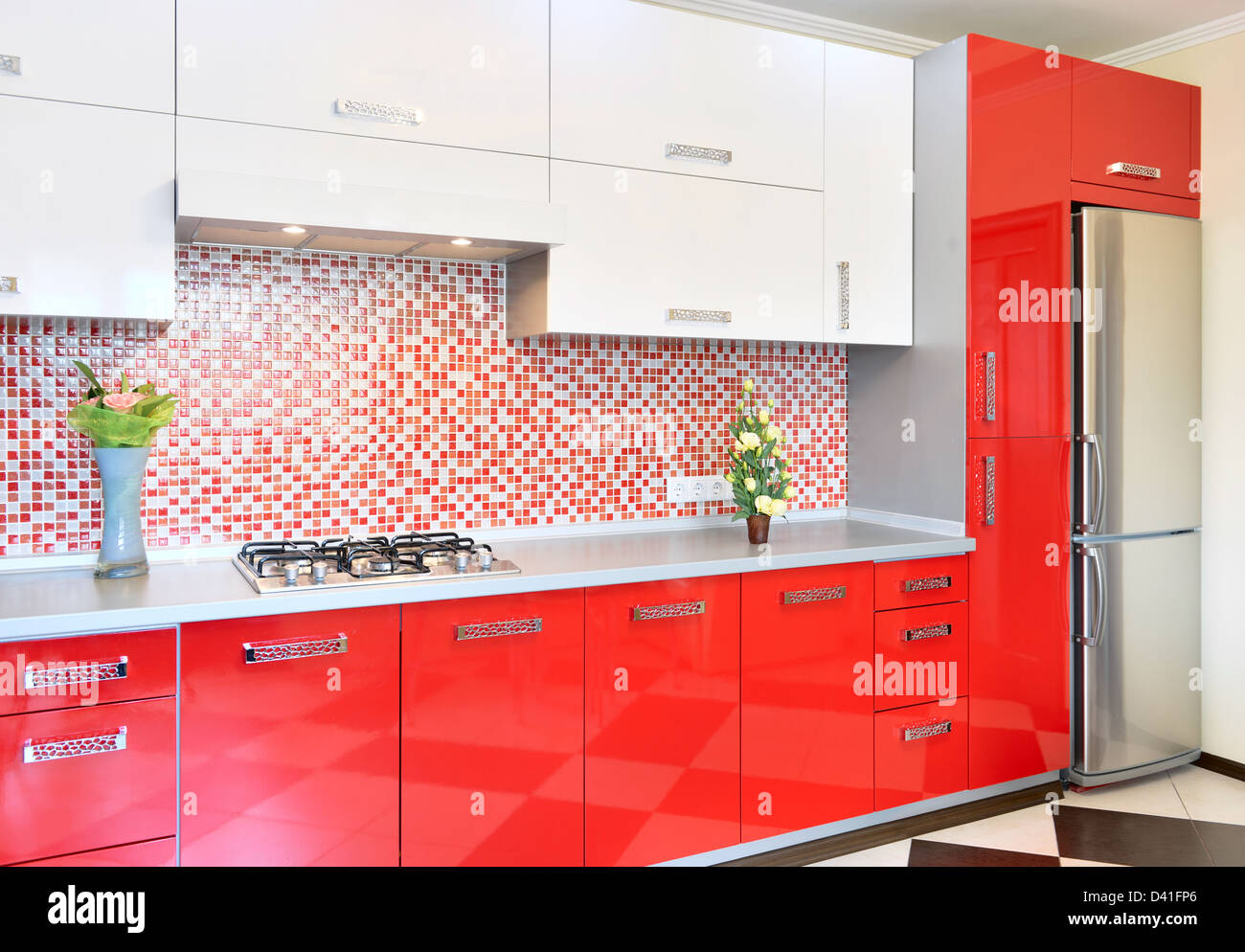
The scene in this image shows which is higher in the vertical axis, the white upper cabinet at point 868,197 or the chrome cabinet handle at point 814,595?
the white upper cabinet at point 868,197

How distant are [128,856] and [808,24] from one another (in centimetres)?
319

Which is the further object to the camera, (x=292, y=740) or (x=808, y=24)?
(x=808, y=24)

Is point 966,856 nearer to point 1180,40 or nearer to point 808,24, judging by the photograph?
point 808,24

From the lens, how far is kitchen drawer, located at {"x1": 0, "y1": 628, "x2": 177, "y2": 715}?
1.73 metres

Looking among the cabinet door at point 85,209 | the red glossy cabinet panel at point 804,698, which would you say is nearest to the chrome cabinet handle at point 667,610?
the red glossy cabinet panel at point 804,698

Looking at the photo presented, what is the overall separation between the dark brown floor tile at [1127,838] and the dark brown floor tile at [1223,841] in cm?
2

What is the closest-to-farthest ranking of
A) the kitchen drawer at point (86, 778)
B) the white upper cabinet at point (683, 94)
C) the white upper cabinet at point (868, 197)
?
1. the kitchen drawer at point (86, 778)
2. the white upper cabinet at point (683, 94)
3. the white upper cabinet at point (868, 197)

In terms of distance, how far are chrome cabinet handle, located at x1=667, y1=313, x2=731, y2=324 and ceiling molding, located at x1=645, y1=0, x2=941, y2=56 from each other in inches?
43.6

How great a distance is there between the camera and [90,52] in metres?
2.01

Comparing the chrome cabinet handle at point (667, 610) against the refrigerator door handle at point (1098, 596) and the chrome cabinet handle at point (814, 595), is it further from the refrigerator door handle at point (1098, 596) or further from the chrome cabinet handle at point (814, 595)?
the refrigerator door handle at point (1098, 596)

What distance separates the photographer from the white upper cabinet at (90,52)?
1.96 metres

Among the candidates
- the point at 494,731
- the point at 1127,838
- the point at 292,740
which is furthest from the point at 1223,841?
the point at 292,740

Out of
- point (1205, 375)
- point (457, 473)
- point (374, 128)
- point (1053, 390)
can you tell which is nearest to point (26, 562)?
point (457, 473)

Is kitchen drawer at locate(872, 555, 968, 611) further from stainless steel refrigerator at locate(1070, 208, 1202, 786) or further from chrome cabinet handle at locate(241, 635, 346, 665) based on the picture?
chrome cabinet handle at locate(241, 635, 346, 665)
